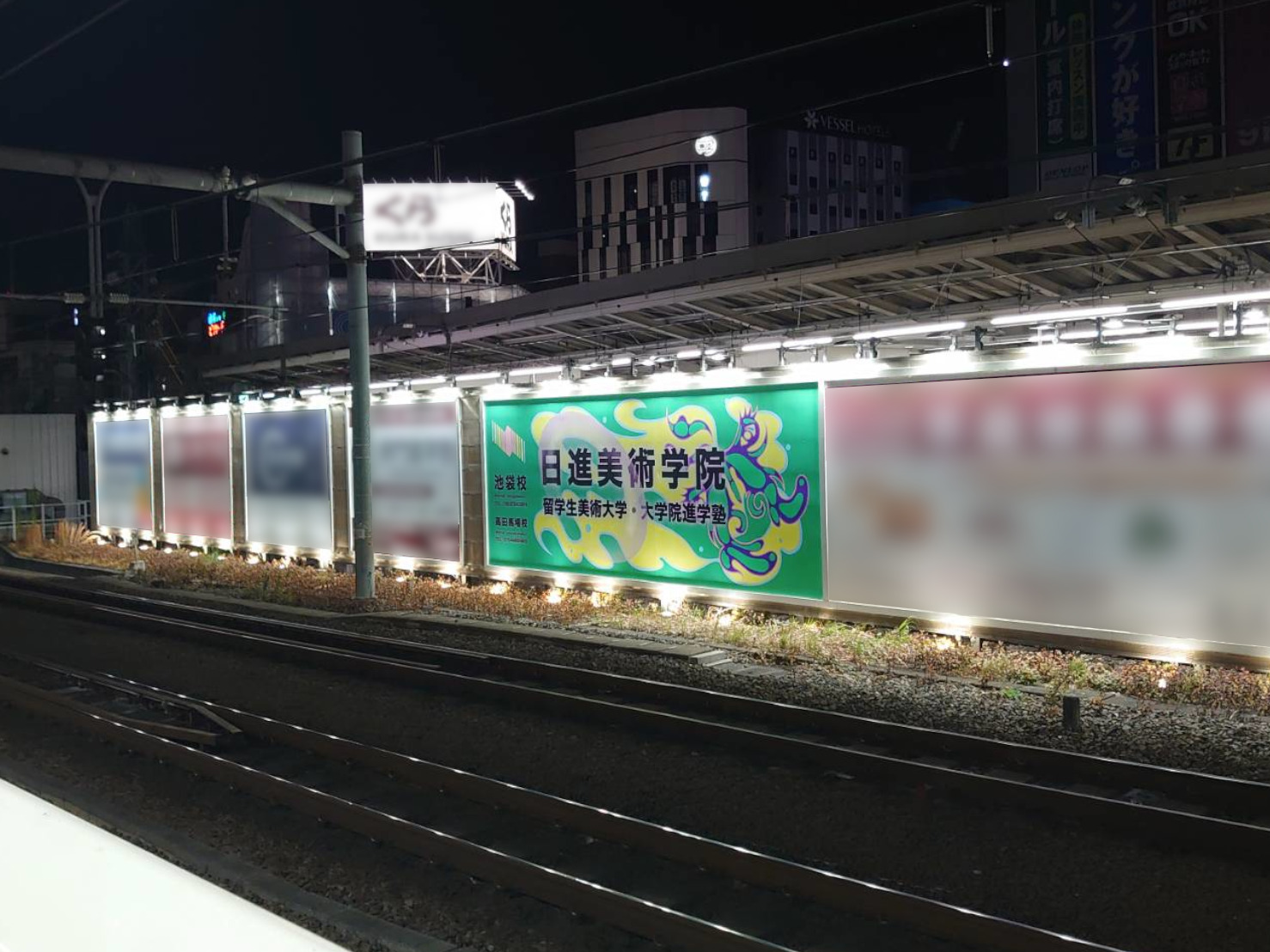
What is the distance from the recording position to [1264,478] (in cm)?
928

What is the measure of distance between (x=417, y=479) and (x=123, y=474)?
13.2 meters

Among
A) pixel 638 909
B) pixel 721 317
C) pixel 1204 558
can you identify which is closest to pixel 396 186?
pixel 721 317

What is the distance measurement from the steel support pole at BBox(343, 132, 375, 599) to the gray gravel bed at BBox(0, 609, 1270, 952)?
4935mm

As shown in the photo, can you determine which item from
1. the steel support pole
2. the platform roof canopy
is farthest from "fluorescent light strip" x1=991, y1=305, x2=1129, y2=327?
the steel support pole

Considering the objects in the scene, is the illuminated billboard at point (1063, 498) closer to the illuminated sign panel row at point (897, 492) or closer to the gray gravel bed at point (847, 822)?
the illuminated sign panel row at point (897, 492)

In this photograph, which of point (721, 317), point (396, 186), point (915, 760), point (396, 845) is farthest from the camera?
point (396, 186)

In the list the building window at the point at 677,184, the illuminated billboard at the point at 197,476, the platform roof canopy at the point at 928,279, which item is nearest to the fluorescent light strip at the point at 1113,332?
the platform roof canopy at the point at 928,279

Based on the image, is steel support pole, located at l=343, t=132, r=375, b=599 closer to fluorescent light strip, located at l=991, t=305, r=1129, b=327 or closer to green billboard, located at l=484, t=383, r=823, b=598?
green billboard, located at l=484, t=383, r=823, b=598

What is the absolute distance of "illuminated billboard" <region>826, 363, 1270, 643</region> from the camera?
373 inches

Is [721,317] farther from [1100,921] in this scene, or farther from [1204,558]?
[1100,921]

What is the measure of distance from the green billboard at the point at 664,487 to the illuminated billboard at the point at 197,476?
8705 mm

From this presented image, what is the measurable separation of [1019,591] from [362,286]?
9568 mm

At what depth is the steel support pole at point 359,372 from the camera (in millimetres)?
15234

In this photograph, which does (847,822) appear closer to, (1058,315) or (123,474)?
(1058,315)
